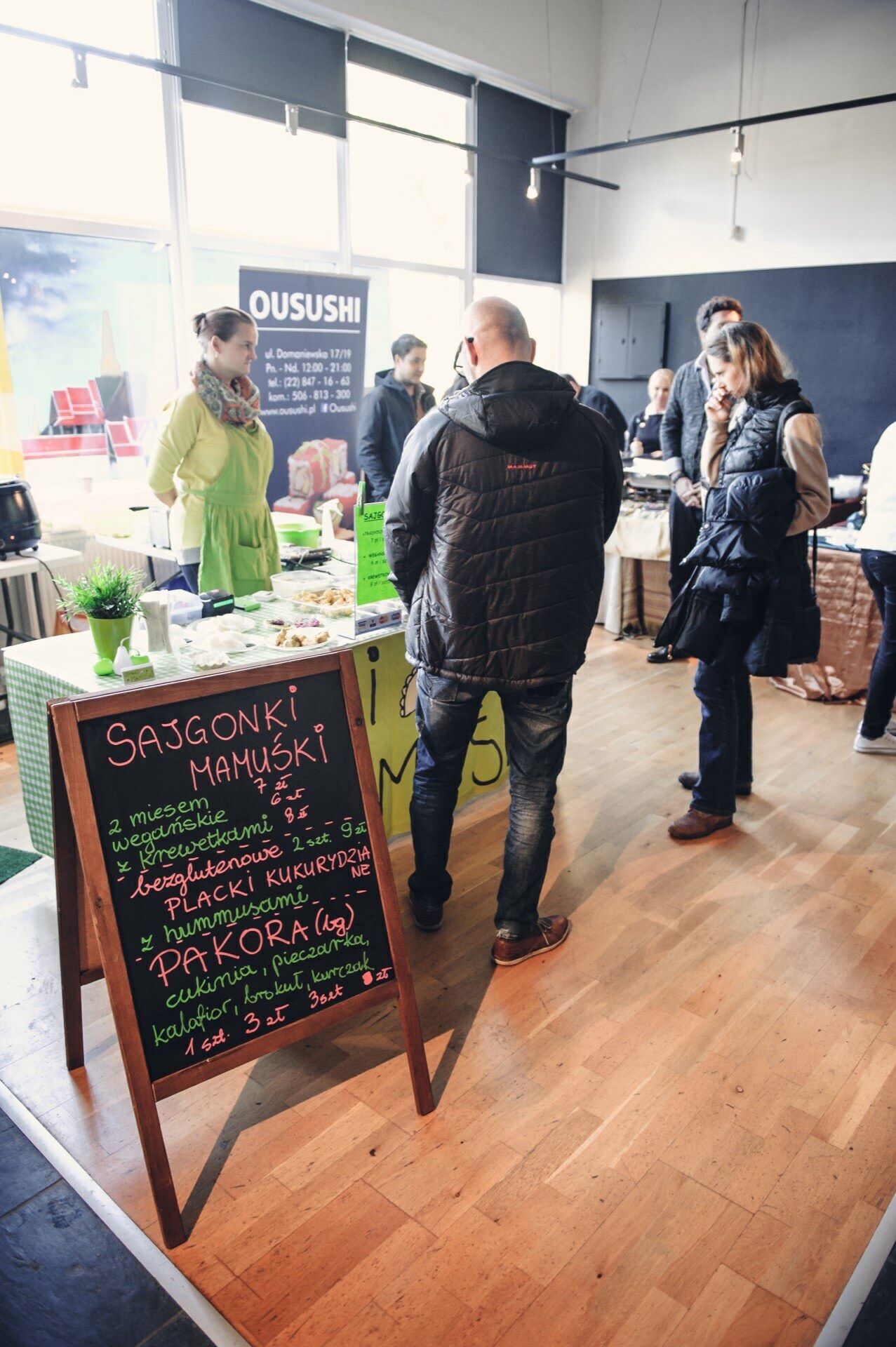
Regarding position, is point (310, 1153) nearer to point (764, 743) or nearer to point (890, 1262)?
point (890, 1262)

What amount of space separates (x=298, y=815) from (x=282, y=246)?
17.2 ft

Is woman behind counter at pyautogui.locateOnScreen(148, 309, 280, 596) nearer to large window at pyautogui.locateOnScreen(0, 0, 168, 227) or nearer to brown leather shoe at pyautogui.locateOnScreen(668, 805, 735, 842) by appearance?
brown leather shoe at pyautogui.locateOnScreen(668, 805, 735, 842)

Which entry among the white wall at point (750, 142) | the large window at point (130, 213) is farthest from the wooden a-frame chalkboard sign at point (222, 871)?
the white wall at point (750, 142)

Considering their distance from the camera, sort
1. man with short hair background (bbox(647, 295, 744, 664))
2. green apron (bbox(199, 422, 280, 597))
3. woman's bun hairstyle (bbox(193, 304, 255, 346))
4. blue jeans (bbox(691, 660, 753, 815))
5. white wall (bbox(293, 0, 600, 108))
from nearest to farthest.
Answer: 1. blue jeans (bbox(691, 660, 753, 815))
2. woman's bun hairstyle (bbox(193, 304, 255, 346))
3. green apron (bbox(199, 422, 280, 597))
4. man with short hair background (bbox(647, 295, 744, 664))
5. white wall (bbox(293, 0, 600, 108))

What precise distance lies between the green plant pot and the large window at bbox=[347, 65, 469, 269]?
503 cm

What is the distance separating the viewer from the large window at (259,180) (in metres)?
5.57

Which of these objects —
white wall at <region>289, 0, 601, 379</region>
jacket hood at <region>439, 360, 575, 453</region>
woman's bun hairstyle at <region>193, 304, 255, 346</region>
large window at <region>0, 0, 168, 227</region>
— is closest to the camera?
jacket hood at <region>439, 360, 575, 453</region>

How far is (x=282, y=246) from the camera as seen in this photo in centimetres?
608

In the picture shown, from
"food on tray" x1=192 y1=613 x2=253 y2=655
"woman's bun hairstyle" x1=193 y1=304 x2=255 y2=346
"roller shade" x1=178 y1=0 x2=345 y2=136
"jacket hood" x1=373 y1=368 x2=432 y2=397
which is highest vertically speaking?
"roller shade" x1=178 y1=0 x2=345 y2=136

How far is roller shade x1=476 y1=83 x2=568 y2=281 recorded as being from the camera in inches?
298

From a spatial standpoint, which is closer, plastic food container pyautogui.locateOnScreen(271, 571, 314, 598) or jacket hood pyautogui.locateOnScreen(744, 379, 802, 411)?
jacket hood pyautogui.locateOnScreen(744, 379, 802, 411)

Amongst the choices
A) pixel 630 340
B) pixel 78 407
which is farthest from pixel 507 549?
pixel 630 340

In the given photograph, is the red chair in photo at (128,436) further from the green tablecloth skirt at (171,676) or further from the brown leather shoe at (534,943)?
the brown leather shoe at (534,943)

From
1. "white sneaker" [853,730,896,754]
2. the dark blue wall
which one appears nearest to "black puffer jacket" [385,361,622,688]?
"white sneaker" [853,730,896,754]
